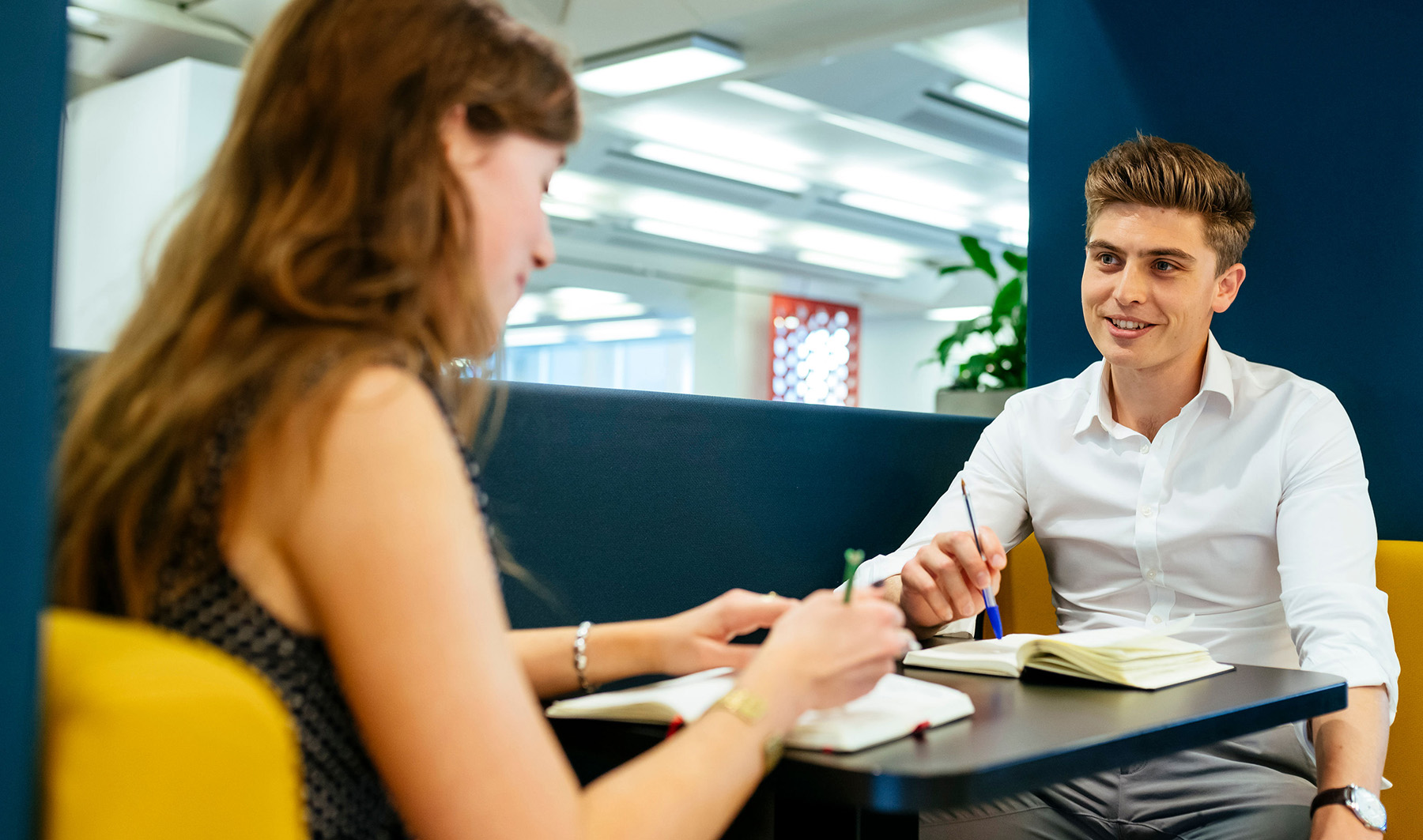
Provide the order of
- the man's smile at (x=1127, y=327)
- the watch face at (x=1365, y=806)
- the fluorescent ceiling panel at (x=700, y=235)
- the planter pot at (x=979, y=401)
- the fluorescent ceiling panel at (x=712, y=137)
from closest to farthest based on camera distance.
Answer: the watch face at (x=1365, y=806) < the man's smile at (x=1127, y=327) < the planter pot at (x=979, y=401) < the fluorescent ceiling panel at (x=712, y=137) < the fluorescent ceiling panel at (x=700, y=235)

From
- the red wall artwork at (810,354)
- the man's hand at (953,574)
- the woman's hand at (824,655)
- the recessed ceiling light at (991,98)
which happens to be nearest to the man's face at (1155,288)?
the man's hand at (953,574)

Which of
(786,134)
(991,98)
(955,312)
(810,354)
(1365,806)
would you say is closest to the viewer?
(1365,806)

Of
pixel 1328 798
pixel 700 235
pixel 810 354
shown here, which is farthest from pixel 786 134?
pixel 1328 798

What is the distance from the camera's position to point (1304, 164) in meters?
2.22

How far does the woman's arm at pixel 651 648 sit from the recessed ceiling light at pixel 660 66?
462cm

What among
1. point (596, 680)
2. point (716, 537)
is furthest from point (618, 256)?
point (596, 680)


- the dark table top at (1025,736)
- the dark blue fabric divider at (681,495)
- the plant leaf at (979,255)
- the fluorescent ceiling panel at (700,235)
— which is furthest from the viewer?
the fluorescent ceiling panel at (700,235)

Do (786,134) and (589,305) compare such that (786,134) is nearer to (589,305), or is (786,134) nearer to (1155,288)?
(1155,288)

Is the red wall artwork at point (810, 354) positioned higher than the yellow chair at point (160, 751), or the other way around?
the red wall artwork at point (810, 354)

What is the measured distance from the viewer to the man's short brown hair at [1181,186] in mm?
1854

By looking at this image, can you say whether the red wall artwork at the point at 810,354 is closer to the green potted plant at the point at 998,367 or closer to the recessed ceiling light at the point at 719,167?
the recessed ceiling light at the point at 719,167

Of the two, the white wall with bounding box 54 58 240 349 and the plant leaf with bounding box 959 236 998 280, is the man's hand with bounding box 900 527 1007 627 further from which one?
the white wall with bounding box 54 58 240 349

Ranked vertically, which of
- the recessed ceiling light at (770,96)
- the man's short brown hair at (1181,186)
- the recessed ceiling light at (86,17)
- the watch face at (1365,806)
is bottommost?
the watch face at (1365,806)

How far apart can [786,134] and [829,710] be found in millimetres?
6650
